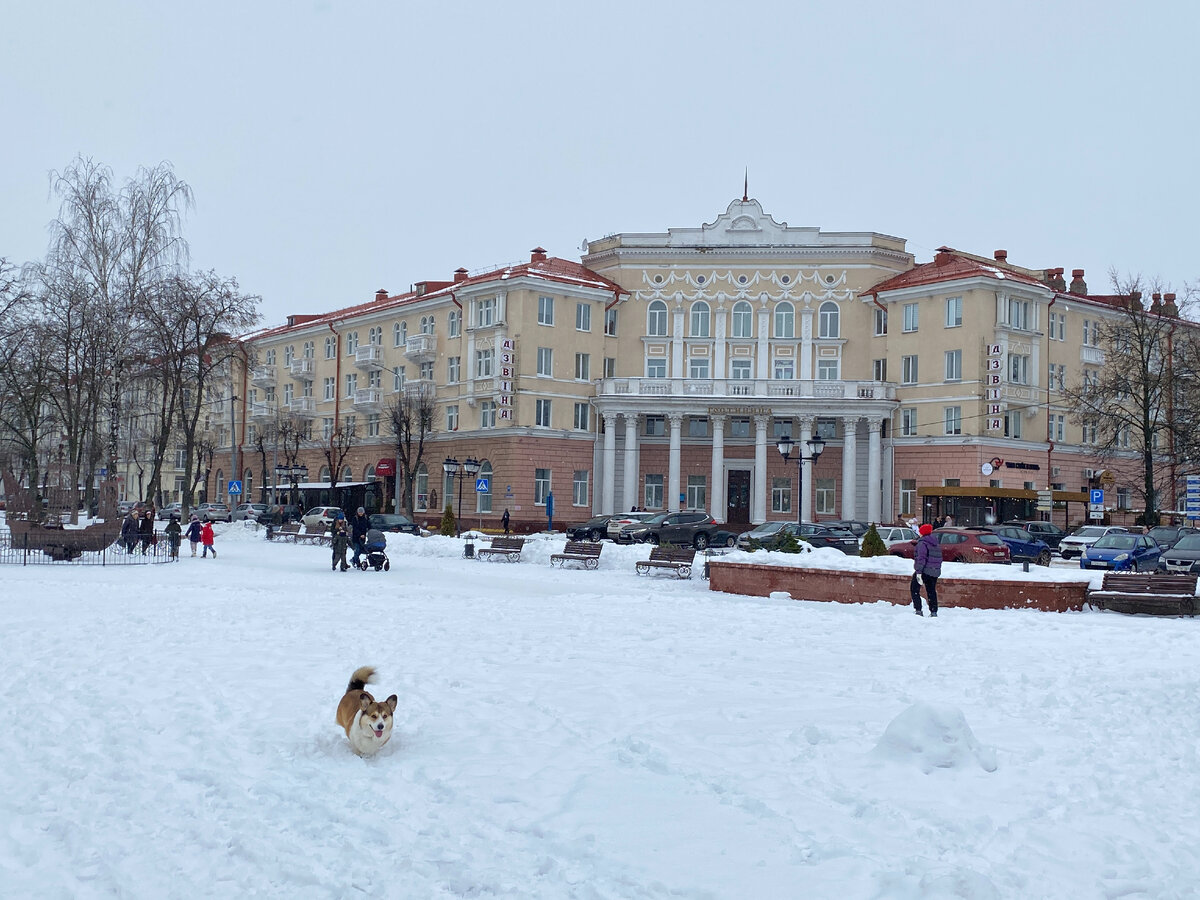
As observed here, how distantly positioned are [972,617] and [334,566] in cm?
1578

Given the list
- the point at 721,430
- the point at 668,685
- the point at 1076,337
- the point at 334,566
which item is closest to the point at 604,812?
the point at 668,685

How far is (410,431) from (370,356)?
7.43 meters

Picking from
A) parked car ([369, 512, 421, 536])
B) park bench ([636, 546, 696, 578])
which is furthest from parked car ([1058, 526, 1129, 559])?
parked car ([369, 512, 421, 536])

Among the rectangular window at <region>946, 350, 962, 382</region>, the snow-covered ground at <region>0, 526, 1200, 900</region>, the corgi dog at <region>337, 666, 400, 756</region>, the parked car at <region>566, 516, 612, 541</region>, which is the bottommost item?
the snow-covered ground at <region>0, 526, 1200, 900</region>

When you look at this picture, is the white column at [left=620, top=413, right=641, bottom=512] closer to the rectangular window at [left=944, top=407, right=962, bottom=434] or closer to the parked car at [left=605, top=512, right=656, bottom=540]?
the parked car at [left=605, top=512, right=656, bottom=540]

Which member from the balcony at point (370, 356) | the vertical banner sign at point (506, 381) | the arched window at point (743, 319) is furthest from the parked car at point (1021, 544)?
the balcony at point (370, 356)

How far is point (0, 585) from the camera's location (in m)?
21.8

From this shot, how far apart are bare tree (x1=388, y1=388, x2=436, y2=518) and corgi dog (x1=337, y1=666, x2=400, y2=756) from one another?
47066 millimetres

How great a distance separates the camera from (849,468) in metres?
53.2

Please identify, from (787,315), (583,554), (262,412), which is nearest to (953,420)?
(787,315)

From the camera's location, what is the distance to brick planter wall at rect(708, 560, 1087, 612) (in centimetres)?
1955

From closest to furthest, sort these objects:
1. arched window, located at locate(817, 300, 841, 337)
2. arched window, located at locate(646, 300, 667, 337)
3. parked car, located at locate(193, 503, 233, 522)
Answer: arched window, located at locate(817, 300, 841, 337) < arched window, located at locate(646, 300, 667, 337) < parked car, located at locate(193, 503, 233, 522)

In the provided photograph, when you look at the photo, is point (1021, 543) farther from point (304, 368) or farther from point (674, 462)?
point (304, 368)

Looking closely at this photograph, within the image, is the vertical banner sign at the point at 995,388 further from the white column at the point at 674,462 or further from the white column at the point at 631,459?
the white column at the point at 631,459
